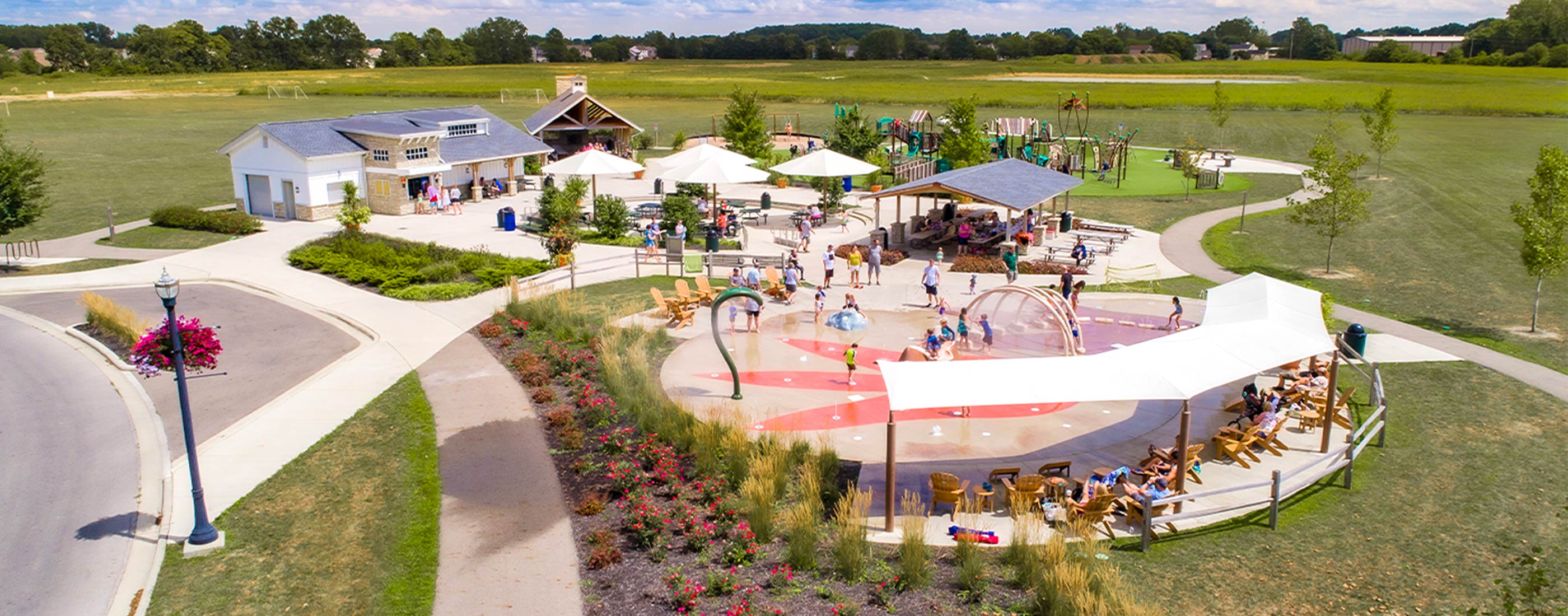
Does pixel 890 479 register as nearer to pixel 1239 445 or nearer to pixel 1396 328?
pixel 1239 445

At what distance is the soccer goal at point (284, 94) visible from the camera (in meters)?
110

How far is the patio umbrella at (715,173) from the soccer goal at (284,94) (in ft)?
293

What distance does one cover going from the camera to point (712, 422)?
15.6 meters

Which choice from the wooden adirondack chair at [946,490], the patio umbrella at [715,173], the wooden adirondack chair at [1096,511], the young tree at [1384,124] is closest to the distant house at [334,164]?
the patio umbrella at [715,173]

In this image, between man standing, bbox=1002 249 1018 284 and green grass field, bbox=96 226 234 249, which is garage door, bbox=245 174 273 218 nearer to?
green grass field, bbox=96 226 234 249

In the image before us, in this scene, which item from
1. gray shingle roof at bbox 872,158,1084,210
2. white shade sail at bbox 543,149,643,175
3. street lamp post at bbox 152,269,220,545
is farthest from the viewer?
white shade sail at bbox 543,149,643,175

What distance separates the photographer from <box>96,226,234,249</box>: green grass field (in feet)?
114

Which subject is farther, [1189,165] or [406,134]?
[1189,165]

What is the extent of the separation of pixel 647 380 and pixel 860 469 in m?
4.73

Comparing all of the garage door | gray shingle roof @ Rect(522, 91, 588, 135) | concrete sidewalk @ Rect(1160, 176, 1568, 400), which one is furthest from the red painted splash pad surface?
gray shingle roof @ Rect(522, 91, 588, 135)

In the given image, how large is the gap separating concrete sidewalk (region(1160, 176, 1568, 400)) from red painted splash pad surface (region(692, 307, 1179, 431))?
19.5 ft

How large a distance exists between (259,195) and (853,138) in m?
28.6

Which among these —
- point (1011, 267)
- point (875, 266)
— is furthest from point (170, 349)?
point (1011, 267)

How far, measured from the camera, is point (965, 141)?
44250 millimetres
